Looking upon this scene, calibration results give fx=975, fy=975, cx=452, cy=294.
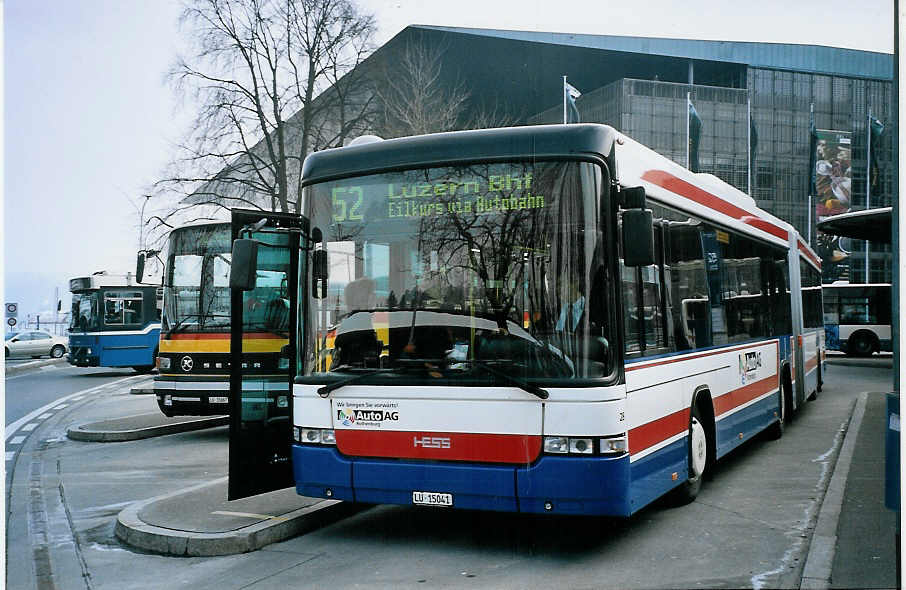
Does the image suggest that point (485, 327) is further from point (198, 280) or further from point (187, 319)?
point (198, 280)

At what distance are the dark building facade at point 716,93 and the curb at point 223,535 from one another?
16.2ft

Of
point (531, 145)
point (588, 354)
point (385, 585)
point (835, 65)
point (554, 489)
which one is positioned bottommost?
point (385, 585)

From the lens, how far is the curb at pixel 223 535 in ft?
23.4

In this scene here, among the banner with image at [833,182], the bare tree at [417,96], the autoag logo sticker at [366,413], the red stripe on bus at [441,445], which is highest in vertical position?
the bare tree at [417,96]

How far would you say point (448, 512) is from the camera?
838 centimetres

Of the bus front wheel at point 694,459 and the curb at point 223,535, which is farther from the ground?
the bus front wheel at point 694,459

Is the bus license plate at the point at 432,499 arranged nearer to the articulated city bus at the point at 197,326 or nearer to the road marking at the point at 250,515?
the road marking at the point at 250,515

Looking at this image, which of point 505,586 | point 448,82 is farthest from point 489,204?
point 448,82

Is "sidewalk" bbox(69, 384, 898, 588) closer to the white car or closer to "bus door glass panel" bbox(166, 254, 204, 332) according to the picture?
"bus door glass panel" bbox(166, 254, 204, 332)

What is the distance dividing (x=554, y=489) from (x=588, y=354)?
0.90m

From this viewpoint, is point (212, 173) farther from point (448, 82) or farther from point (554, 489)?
point (554, 489)

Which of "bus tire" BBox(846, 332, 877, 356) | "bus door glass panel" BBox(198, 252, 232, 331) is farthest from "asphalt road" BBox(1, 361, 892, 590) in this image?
"bus tire" BBox(846, 332, 877, 356)

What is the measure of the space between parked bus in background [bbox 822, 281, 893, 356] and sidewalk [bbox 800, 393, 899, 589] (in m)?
21.0

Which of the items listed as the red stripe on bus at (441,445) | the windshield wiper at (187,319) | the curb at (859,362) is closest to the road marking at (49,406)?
the windshield wiper at (187,319)
